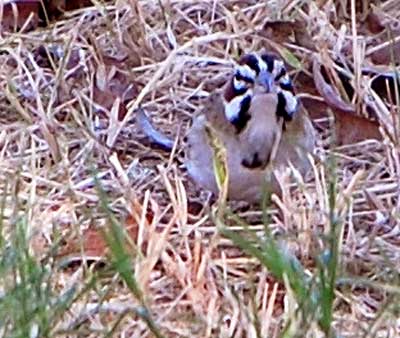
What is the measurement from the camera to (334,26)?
4.21m

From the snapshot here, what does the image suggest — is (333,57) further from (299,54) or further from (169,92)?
(169,92)

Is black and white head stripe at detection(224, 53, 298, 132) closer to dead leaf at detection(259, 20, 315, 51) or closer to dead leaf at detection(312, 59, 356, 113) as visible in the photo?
dead leaf at detection(312, 59, 356, 113)

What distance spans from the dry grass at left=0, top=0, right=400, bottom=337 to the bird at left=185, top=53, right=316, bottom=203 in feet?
0.21

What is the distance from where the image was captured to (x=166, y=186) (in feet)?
10.6

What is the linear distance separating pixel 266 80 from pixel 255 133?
0.46 ft

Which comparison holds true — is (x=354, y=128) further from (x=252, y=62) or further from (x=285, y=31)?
(x=285, y=31)

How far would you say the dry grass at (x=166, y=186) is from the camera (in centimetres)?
257

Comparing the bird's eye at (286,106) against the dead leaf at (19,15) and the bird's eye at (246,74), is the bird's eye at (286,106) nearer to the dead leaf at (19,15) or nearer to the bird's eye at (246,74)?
the bird's eye at (246,74)

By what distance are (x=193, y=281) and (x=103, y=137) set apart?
941 mm

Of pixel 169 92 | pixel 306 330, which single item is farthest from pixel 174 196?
pixel 306 330

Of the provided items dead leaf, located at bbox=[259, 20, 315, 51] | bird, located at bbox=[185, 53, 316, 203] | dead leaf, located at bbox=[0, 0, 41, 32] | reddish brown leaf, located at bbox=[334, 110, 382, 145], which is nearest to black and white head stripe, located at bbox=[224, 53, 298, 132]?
bird, located at bbox=[185, 53, 316, 203]

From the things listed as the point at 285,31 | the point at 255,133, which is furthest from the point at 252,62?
the point at 285,31

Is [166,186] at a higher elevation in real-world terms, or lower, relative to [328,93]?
higher

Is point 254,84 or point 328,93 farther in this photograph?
point 328,93
